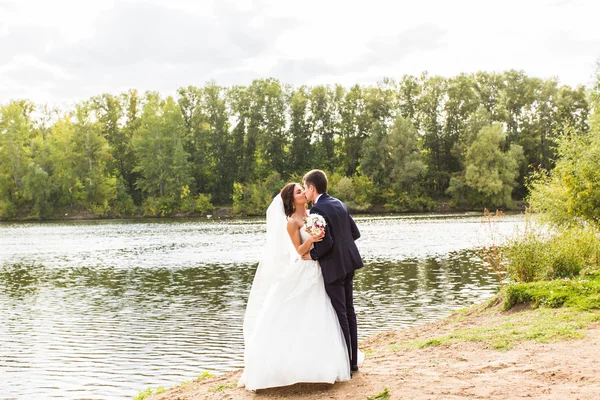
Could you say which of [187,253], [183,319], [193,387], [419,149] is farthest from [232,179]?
[193,387]

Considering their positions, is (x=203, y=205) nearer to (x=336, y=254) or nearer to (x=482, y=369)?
(x=336, y=254)

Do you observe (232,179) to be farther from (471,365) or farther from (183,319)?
(471,365)

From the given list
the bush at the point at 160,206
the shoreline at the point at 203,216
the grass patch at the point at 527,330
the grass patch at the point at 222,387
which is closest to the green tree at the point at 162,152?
the bush at the point at 160,206

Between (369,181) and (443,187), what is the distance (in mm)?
9729

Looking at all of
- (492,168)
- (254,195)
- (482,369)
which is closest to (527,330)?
(482,369)

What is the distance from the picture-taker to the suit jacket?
658 cm

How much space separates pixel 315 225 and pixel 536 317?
197 inches

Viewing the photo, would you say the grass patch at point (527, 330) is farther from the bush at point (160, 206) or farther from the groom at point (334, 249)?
the bush at point (160, 206)

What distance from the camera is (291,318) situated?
664 centimetres

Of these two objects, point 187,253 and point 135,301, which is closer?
point 135,301

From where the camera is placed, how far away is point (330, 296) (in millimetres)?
6715

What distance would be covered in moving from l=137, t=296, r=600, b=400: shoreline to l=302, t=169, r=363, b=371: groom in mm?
708

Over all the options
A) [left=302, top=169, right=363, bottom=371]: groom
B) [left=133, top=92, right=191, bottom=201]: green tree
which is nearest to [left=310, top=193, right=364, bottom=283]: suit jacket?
[left=302, top=169, right=363, bottom=371]: groom

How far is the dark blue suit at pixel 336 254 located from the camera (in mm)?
6586
